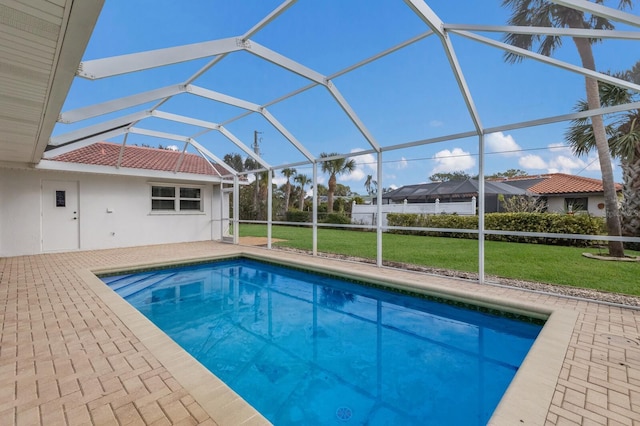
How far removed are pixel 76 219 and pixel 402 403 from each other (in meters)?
11.2

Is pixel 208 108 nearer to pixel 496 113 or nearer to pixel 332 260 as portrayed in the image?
pixel 332 260

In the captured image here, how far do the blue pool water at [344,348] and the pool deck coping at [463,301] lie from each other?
0.25 metres

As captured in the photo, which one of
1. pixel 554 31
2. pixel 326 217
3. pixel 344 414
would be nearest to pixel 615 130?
pixel 554 31

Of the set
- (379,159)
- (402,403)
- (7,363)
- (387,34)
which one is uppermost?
(387,34)

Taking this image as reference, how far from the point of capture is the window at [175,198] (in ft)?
39.0

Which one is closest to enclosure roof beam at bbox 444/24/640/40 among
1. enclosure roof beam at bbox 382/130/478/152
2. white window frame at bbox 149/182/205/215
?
enclosure roof beam at bbox 382/130/478/152

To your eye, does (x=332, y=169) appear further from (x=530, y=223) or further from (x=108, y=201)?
(x=108, y=201)

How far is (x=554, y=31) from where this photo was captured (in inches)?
146

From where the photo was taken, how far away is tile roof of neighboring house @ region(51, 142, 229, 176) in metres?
9.76

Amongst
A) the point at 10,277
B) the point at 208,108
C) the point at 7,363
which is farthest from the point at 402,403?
the point at 208,108

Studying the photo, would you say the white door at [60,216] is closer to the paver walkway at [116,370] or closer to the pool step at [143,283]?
the pool step at [143,283]

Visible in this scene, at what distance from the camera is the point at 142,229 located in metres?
11.4

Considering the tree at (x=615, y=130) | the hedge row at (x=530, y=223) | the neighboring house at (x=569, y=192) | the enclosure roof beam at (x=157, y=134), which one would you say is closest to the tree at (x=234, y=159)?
the enclosure roof beam at (x=157, y=134)

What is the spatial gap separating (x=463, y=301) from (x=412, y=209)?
8868 millimetres
